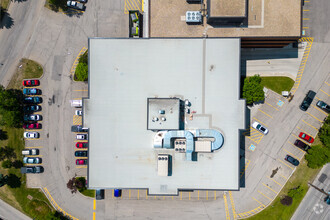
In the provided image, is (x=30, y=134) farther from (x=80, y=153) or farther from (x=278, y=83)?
(x=278, y=83)

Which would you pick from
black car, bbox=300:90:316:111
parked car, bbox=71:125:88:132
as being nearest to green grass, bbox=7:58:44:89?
parked car, bbox=71:125:88:132

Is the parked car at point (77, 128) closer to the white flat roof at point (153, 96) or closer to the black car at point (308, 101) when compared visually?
the white flat roof at point (153, 96)

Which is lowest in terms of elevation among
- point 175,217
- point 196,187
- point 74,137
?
point 175,217

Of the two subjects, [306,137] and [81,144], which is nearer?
[306,137]

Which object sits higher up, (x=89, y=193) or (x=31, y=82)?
(x=31, y=82)

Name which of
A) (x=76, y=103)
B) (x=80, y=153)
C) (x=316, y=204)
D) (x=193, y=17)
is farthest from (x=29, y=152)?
(x=316, y=204)

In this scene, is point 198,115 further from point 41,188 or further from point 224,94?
point 41,188

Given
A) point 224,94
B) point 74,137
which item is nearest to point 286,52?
point 224,94
